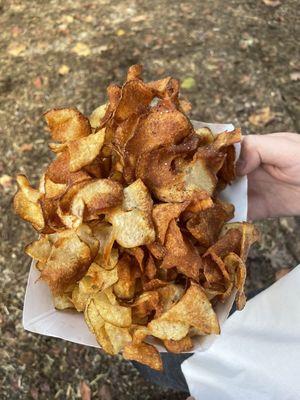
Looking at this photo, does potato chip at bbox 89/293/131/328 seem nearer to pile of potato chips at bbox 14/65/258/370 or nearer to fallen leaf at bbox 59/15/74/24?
pile of potato chips at bbox 14/65/258/370

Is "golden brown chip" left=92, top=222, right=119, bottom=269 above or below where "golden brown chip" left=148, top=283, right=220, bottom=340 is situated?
above

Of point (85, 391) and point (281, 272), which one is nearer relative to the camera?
point (85, 391)

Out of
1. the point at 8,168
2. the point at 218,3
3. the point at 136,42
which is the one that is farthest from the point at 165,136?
the point at 218,3

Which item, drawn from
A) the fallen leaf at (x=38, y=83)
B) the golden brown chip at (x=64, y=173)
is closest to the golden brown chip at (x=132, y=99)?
the golden brown chip at (x=64, y=173)

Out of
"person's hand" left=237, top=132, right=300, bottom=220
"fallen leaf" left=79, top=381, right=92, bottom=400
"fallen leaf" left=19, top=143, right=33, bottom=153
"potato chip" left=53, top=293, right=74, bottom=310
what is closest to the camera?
"potato chip" left=53, top=293, right=74, bottom=310

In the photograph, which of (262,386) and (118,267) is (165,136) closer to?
(118,267)

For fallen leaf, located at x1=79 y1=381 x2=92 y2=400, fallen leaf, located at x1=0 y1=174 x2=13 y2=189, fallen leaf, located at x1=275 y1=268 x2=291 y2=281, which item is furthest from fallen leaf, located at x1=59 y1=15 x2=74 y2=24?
fallen leaf, located at x1=79 y1=381 x2=92 y2=400

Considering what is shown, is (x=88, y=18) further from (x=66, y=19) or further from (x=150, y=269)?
(x=150, y=269)

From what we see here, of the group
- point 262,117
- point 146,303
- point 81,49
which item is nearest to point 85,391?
point 146,303
